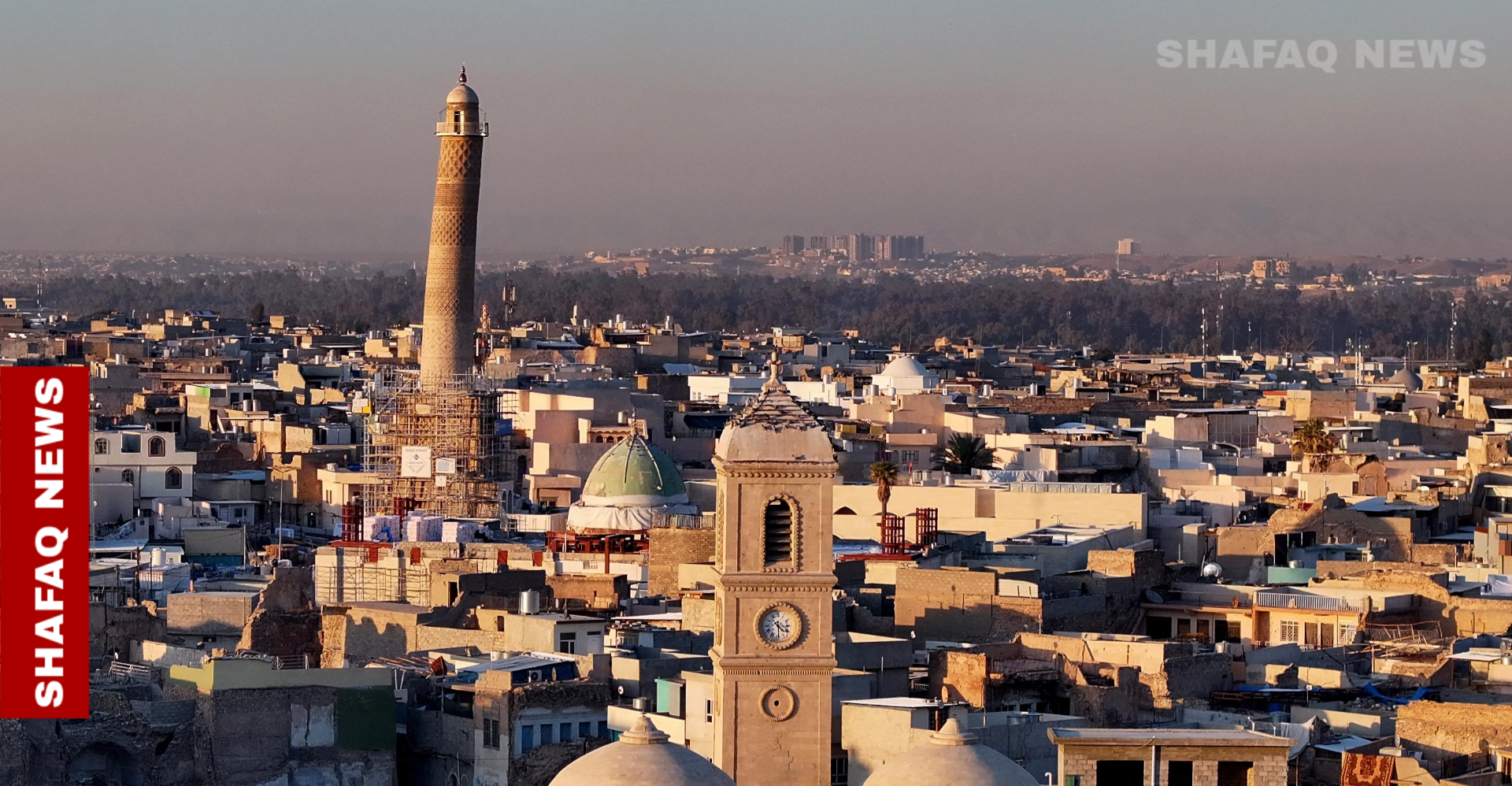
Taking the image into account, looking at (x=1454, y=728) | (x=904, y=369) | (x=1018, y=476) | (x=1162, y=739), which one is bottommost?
(x=1454, y=728)

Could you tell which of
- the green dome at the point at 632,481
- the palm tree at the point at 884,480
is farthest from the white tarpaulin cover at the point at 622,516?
the palm tree at the point at 884,480

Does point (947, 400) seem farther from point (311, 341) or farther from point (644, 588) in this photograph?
point (311, 341)

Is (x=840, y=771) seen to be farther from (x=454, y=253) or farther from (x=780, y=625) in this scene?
(x=454, y=253)

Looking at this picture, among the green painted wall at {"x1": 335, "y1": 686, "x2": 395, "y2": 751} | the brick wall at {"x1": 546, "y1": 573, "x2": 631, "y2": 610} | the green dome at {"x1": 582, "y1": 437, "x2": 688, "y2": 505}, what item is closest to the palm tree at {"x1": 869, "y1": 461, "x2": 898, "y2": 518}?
the green dome at {"x1": 582, "y1": 437, "x2": 688, "y2": 505}

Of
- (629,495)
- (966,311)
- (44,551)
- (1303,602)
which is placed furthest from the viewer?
(966,311)

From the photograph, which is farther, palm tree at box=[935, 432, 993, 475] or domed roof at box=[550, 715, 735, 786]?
palm tree at box=[935, 432, 993, 475]

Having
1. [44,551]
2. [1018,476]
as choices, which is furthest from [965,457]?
[44,551]

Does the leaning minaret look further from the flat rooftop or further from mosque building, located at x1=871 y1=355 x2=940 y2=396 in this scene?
the flat rooftop
